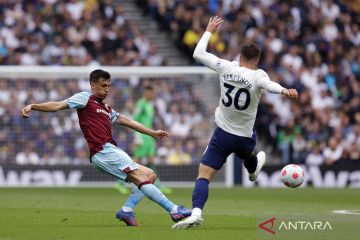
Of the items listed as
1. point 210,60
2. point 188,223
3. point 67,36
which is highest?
point 210,60

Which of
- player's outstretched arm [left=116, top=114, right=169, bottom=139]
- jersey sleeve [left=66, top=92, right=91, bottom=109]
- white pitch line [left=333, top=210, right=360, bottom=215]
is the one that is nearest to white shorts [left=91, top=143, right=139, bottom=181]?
player's outstretched arm [left=116, top=114, right=169, bottom=139]

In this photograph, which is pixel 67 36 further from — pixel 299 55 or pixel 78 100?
pixel 78 100

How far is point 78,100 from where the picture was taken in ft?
39.8

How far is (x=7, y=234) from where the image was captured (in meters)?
11.2

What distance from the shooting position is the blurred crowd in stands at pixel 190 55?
24.3 metres

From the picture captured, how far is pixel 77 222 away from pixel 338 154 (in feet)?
42.2

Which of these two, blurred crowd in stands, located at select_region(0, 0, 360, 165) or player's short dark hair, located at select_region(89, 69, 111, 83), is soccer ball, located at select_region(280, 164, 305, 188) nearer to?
player's short dark hair, located at select_region(89, 69, 111, 83)

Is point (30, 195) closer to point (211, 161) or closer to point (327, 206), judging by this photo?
point (327, 206)

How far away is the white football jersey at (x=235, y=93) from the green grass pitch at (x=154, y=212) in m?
1.26

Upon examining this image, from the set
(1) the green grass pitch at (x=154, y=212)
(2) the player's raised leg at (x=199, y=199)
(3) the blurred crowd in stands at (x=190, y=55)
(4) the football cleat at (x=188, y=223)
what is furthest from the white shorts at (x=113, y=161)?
(3) the blurred crowd in stands at (x=190, y=55)

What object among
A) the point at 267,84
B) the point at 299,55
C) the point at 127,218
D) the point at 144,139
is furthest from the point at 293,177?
the point at 299,55

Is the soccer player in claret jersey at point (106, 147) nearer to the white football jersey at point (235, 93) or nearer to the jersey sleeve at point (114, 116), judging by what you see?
the jersey sleeve at point (114, 116)

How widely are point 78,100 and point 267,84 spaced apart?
7.54 ft

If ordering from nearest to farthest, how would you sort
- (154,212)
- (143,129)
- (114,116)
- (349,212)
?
(143,129), (114,116), (154,212), (349,212)
